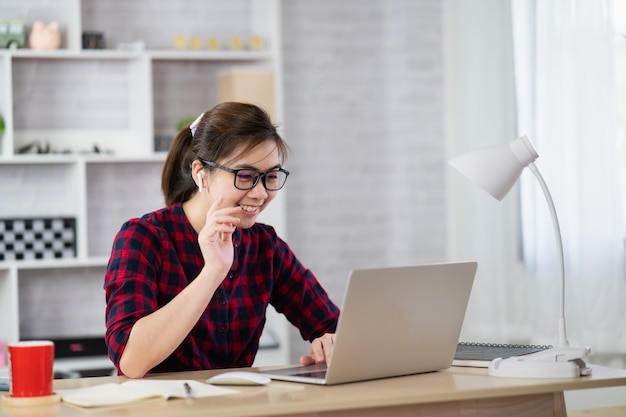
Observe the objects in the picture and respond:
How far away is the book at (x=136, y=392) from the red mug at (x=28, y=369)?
0.05 m

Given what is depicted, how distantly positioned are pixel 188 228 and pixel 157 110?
2185 mm

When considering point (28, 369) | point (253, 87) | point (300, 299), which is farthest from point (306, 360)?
point (253, 87)

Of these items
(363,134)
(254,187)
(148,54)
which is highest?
(148,54)

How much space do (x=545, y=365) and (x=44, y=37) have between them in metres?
2.87

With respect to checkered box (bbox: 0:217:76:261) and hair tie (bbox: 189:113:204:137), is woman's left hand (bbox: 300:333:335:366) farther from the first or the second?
checkered box (bbox: 0:217:76:261)

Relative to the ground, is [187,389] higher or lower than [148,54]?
lower

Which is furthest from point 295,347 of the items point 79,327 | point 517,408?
point 517,408

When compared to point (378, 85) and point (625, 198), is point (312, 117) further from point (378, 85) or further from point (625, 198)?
point (625, 198)

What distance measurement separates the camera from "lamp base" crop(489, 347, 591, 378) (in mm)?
1947

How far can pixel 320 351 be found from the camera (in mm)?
2260

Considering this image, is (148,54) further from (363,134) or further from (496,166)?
(496,166)

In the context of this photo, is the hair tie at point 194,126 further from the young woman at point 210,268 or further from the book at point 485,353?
the book at point 485,353

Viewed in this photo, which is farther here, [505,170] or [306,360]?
[306,360]

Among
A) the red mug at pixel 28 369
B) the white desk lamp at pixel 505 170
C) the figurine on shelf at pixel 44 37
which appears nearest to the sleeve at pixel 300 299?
the white desk lamp at pixel 505 170
